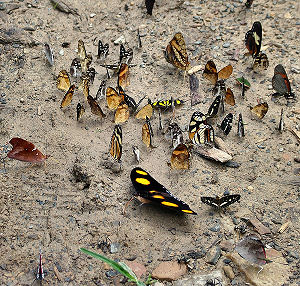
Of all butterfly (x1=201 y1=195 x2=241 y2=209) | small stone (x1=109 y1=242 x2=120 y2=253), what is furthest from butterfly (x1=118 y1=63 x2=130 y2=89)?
small stone (x1=109 y1=242 x2=120 y2=253)

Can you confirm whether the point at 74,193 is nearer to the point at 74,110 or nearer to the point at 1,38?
the point at 74,110

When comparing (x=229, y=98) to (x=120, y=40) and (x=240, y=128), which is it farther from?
(x=120, y=40)

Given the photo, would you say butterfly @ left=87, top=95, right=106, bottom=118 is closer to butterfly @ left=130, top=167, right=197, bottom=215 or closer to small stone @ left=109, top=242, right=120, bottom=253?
butterfly @ left=130, top=167, right=197, bottom=215

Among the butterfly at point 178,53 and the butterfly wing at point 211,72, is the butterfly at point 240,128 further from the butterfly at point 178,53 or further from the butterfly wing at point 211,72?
the butterfly at point 178,53

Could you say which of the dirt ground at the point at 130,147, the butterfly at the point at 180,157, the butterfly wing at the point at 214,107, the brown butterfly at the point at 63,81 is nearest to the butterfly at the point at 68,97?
the dirt ground at the point at 130,147

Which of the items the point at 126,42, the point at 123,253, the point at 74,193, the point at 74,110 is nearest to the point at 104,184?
the point at 74,193

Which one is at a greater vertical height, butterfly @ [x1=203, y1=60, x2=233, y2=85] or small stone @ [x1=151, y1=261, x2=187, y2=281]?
butterfly @ [x1=203, y1=60, x2=233, y2=85]
